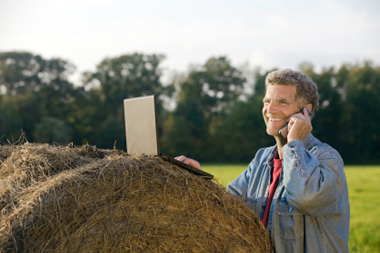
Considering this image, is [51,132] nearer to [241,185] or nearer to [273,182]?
[241,185]

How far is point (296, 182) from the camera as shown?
255cm

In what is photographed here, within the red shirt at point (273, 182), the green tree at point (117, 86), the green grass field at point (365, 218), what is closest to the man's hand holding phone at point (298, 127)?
the red shirt at point (273, 182)

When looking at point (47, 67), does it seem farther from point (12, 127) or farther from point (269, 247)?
point (269, 247)

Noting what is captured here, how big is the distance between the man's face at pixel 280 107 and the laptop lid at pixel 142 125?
116 centimetres

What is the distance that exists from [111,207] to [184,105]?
4742 centimetres

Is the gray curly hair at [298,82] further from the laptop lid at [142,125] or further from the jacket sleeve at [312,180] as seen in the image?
the laptop lid at [142,125]

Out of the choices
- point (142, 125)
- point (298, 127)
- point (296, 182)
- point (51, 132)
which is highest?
point (142, 125)

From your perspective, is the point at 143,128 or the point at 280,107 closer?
the point at 143,128

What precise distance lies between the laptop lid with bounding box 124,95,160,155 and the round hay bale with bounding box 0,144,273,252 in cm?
16

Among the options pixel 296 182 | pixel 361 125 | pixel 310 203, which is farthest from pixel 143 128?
pixel 361 125

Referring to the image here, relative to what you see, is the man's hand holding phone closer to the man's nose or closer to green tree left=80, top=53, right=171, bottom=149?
the man's nose

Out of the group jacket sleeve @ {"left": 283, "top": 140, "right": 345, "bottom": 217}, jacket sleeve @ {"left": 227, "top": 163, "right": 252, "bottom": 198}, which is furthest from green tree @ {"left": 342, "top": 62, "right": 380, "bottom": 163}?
jacket sleeve @ {"left": 283, "top": 140, "right": 345, "bottom": 217}

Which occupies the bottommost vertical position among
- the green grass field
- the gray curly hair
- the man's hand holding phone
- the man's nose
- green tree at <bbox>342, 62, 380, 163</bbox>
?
green tree at <bbox>342, 62, 380, 163</bbox>

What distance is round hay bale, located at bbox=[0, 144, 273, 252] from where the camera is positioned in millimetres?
2008
